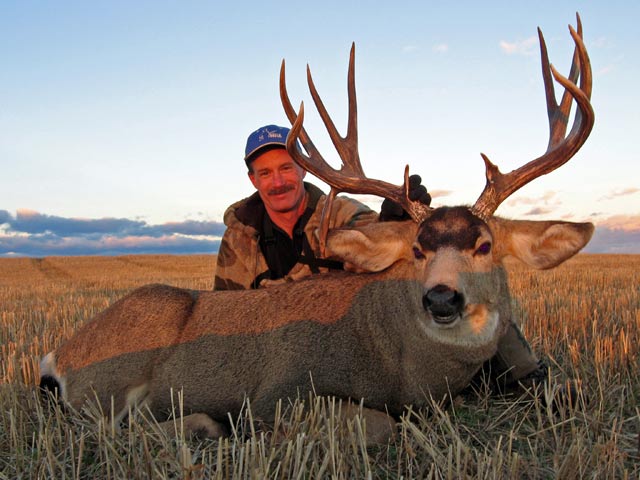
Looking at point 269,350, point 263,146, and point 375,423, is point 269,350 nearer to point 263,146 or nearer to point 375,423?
point 375,423

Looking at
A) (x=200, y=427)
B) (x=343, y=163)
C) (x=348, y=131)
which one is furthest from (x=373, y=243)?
(x=200, y=427)

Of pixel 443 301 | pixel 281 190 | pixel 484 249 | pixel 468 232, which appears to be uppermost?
pixel 281 190

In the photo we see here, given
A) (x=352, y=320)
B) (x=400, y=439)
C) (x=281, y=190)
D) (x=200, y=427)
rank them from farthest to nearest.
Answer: (x=281, y=190), (x=352, y=320), (x=200, y=427), (x=400, y=439)

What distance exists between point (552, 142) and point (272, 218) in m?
3.40

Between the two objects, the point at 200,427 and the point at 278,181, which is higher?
the point at 278,181

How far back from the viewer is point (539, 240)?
14.6 feet

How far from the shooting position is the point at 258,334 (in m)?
4.64

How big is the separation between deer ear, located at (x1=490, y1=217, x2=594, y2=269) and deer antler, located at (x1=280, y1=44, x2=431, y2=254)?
0.60 metres

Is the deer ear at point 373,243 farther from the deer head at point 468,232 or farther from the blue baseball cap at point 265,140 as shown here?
the blue baseball cap at point 265,140

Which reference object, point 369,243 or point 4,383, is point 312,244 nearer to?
point 369,243

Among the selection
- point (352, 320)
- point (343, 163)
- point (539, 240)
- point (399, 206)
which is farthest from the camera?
point (399, 206)

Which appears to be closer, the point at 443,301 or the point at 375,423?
the point at 443,301

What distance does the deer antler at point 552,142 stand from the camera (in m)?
4.25

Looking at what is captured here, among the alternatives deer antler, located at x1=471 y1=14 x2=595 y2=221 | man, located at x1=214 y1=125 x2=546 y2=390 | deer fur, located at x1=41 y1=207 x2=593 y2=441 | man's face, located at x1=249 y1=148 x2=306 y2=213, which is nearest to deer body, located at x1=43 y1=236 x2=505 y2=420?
deer fur, located at x1=41 y1=207 x2=593 y2=441
